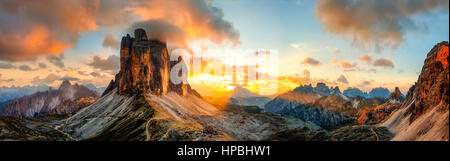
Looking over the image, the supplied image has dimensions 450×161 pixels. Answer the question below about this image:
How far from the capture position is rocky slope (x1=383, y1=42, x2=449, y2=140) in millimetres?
49719

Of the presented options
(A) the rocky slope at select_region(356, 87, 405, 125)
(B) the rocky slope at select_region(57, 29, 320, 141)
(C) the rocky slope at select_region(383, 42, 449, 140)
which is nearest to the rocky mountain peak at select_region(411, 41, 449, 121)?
(C) the rocky slope at select_region(383, 42, 449, 140)

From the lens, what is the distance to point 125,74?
197 m

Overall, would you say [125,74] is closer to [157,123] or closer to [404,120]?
[157,123]

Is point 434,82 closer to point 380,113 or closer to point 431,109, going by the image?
point 431,109

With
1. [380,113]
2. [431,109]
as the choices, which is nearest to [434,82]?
[431,109]

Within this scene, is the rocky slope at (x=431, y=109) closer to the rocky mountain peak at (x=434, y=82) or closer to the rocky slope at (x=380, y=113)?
the rocky mountain peak at (x=434, y=82)

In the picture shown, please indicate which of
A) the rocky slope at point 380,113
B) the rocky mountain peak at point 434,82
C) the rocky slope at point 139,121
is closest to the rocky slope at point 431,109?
the rocky mountain peak at point 434,82

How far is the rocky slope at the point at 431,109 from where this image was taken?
163 ft

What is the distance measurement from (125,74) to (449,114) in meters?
201

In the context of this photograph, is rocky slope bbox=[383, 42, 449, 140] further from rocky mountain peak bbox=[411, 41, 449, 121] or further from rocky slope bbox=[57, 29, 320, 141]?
rocky slope bbox=[57, 29, 320, 141]

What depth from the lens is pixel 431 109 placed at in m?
65.9
